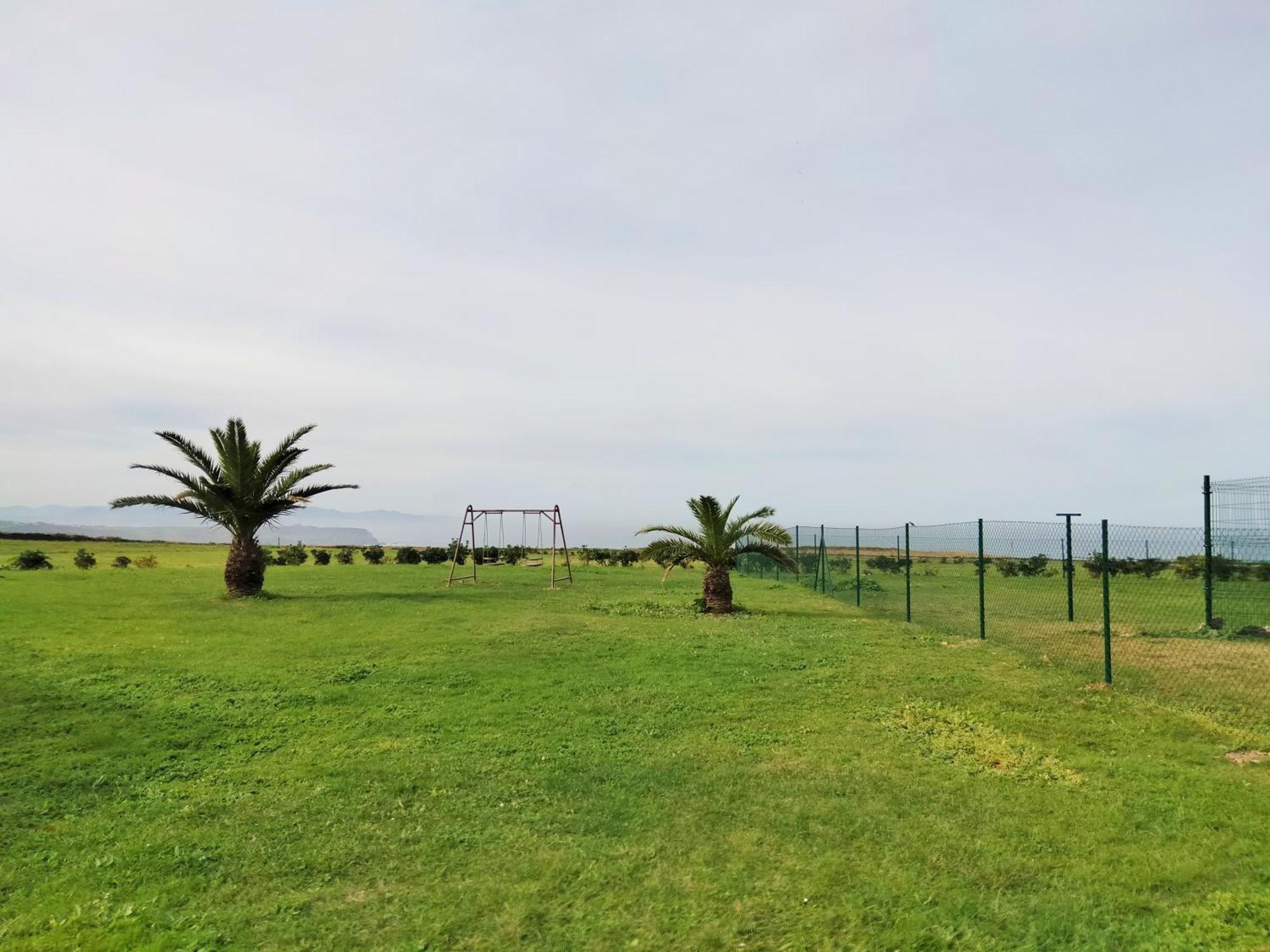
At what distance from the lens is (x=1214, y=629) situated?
491 inches

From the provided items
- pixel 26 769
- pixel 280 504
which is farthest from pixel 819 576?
pixel 26 769

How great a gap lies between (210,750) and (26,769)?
128cm

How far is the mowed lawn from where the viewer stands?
3.99 m

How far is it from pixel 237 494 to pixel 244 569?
→ 1.85 meters

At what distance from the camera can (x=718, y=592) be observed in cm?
1669

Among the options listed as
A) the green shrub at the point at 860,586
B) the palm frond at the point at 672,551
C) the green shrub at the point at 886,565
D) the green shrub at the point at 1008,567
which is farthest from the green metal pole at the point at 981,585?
the green shrub at the point at 886,565

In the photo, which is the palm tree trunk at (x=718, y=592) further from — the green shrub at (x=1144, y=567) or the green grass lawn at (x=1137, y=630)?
the green shrub at (x=1144, y=567)

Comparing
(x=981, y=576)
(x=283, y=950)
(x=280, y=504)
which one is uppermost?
(x=280, y=504)

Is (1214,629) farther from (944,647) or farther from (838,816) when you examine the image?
(838,816)

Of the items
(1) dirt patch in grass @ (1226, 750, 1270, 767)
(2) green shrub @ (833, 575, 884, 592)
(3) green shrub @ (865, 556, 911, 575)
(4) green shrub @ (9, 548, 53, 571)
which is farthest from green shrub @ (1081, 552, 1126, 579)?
(4) green shrub @ (9, 548, 53, 571)

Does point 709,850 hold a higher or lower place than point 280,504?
lower

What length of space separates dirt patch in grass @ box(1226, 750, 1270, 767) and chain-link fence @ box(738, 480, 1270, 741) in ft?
1.56

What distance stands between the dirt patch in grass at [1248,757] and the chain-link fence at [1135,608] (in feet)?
1.56

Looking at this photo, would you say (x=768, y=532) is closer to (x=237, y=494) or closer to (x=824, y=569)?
(x=824, y=569)
